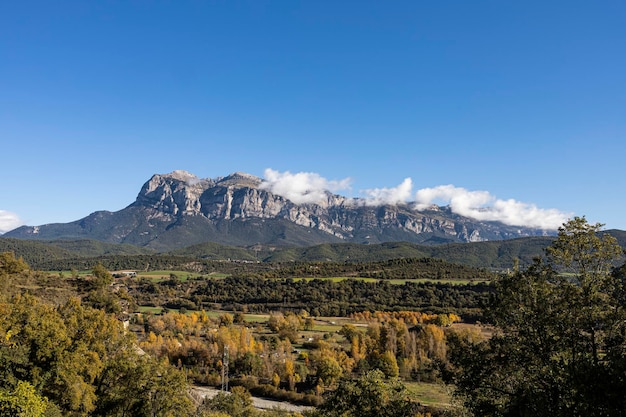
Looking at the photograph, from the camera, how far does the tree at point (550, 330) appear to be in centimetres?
1570

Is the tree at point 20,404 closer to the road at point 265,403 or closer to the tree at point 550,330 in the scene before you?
the tree at point 550,330

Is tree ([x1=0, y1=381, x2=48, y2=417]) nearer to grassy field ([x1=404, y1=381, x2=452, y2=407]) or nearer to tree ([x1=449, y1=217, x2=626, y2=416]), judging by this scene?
tree ([x1=449, y1=217, x2=626, y2=416])

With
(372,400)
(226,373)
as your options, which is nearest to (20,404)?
(372,400)

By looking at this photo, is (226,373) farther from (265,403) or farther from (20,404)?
(20,404)

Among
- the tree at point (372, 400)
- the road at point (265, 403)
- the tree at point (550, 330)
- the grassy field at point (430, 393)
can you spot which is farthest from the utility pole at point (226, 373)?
the tree at point (550, 330)

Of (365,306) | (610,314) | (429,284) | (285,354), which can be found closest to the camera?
(610,314)

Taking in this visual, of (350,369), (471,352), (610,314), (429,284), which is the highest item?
(610,314)

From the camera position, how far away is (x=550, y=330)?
1686cm

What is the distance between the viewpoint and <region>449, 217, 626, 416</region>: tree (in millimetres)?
15703

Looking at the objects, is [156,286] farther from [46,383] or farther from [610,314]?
[610,314]

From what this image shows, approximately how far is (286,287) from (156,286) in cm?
5652

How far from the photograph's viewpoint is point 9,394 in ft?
90.5

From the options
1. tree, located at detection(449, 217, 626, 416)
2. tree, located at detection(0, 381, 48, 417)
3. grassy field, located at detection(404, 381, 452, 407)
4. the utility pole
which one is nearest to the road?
the utility pole

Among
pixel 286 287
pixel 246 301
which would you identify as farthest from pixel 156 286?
pixel 286 287
